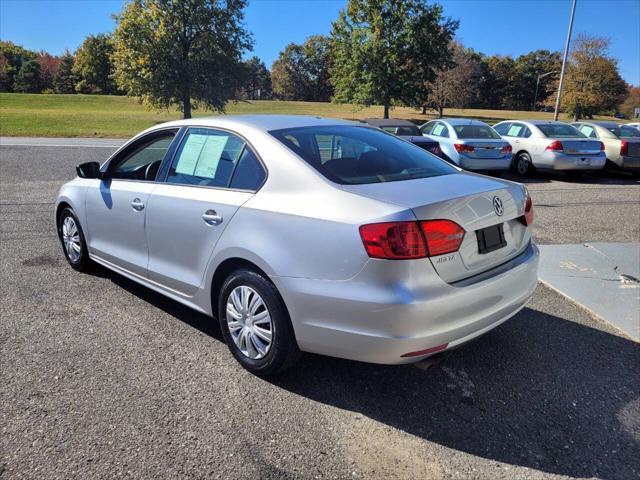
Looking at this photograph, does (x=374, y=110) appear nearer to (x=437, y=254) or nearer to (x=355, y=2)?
(x=355, y=2)

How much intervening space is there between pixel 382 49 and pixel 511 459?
3837 centimetres

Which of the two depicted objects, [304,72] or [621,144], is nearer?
[621,144]

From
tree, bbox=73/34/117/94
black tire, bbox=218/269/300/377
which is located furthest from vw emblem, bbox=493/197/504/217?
tree, bbox=73/34/117/94

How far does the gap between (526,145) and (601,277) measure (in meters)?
8.83

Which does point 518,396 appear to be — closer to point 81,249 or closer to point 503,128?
point 81,249

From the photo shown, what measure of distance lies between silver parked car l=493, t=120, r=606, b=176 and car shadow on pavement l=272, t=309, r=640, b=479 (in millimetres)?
9543

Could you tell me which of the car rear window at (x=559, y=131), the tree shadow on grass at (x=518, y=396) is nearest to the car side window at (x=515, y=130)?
the car rear window at (x=559, y=131)

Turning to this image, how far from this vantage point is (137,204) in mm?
3926

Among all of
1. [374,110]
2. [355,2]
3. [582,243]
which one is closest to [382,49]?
[355,2]

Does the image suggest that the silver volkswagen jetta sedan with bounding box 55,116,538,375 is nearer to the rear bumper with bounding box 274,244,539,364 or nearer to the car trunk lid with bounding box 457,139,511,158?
the rear bumper with bounding box 274,244,539,364

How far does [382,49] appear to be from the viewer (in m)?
37.5

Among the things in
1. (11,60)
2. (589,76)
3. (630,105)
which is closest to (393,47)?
(589,76)

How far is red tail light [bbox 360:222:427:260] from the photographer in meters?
2.49

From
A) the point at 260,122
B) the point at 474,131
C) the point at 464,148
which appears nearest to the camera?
the point at 260,122
